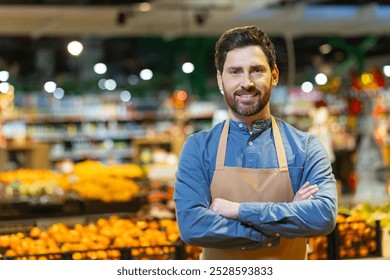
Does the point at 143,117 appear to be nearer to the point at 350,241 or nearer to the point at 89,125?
the point at 89,125

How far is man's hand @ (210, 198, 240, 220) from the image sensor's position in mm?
→ 2676

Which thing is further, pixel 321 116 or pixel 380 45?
pixel 380 45

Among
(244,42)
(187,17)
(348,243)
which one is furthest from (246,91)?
(187,17)

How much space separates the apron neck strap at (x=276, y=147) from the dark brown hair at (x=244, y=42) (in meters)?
0.19

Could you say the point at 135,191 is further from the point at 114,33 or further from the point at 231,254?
the point at 114,33

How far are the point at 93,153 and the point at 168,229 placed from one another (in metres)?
16.2

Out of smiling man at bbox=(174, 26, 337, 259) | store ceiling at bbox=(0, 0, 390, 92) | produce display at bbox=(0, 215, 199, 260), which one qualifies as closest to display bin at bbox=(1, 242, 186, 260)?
produce display at bbox=(0, 215, 199, 260)

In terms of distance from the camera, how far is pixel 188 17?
14664 millimetres

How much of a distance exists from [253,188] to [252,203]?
0.32 feet

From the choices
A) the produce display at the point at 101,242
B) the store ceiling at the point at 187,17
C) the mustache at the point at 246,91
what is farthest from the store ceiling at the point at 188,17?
the mustache at the point at 246,91

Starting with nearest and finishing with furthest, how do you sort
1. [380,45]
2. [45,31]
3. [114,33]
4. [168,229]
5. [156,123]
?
1. [168,229]
2. [45,31]
3. [114,33]
4. [156,123]
5. [380,45]

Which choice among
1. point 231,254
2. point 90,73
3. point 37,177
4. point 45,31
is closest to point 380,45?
point 90,73
